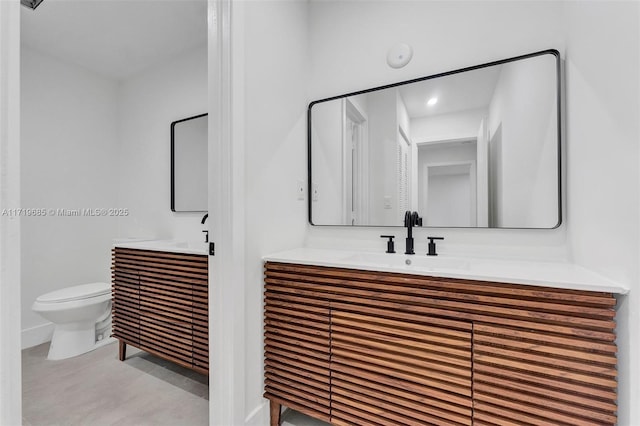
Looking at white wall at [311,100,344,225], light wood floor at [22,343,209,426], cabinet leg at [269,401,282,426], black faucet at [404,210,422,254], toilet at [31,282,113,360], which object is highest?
white wall at [311,100,344,225]

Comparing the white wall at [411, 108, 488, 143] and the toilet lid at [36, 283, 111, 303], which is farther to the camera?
the toilet lid at [36, 283, 111, 303]

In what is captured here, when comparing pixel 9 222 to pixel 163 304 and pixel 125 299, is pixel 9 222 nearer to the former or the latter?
pixel 163 304

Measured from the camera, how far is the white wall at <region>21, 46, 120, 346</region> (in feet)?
8.34

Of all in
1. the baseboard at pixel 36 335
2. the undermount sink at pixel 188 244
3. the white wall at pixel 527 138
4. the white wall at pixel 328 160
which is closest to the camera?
the white wall at pixel 527 138

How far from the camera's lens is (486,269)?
123 cm

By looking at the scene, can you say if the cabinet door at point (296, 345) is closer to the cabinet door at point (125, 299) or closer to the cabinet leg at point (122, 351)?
the cabinet door at point (125, 299)

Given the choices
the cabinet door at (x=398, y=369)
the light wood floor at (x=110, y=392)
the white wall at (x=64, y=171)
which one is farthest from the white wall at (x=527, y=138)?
the white wall at (x=64, y=171)

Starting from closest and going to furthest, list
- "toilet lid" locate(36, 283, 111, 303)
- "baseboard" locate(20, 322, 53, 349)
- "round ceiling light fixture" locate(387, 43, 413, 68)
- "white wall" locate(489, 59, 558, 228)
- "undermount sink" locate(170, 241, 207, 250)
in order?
"white wall" locate(489, 59, 558, 228)
"round ceiling light fixture" locate(387, 43, 413, 68)
"toilet lid" locate(36, 283, 111, 303)
"undermount sink" locate(170, 241, 207, 250)
"baseboard" locate(20, 322, 53, 349)

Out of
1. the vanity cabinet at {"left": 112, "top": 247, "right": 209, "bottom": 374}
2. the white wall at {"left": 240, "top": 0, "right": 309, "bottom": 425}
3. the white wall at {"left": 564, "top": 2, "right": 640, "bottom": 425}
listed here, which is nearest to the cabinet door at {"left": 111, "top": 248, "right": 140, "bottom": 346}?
the vanity cabinet at {"left": 112, "top": 247, "right": 209, "bottom": 374}

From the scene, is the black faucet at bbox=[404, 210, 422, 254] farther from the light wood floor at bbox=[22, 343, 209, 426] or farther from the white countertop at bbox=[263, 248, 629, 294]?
the light wood floor at bbox=[22, 343, 209, 426]

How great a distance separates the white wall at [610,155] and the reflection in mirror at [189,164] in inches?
93.8

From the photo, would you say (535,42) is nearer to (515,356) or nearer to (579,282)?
(579,282)

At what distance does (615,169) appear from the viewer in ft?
3.18

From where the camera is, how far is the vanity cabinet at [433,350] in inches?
38.7
